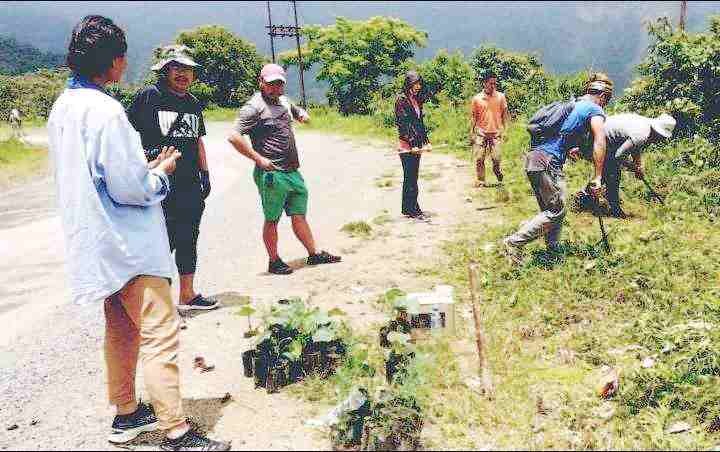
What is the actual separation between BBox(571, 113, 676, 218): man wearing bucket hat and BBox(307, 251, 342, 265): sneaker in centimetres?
390

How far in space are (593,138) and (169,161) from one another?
14.1 feet

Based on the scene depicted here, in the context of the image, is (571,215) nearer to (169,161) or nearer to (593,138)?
(593,138)

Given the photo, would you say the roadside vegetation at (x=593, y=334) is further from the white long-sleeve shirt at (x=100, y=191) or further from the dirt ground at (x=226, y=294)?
the white long-sleeve shirt at (x=100, y=191)

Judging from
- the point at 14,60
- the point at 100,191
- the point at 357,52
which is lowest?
the point at 357,52

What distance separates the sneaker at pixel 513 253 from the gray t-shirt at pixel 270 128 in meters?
2.39

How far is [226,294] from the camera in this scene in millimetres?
6062

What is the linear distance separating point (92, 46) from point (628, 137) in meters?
6.65

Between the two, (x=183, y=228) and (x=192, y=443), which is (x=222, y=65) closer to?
(x=183, y=228)

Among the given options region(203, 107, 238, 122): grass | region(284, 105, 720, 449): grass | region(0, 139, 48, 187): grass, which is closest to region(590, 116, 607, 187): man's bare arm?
region(284, 105, 720, 449): grass

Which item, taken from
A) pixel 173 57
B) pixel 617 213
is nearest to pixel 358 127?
pixel 617 213

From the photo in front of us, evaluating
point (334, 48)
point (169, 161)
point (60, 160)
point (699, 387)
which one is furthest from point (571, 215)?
point (334, 48)

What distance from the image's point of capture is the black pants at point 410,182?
8602mm

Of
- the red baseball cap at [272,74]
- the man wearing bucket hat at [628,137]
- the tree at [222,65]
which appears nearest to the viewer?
the red baseball cap at [272,74]

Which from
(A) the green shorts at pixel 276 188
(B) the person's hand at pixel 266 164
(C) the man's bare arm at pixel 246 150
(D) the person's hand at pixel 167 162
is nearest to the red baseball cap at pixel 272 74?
(C) the man's bare arm at pixel 246 150
